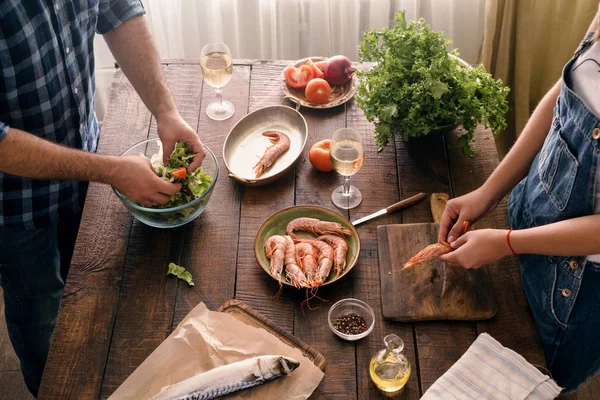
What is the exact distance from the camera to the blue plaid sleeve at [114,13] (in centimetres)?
206

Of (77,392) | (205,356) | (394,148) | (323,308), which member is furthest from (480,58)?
(77,392)

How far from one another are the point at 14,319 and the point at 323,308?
3.92ft

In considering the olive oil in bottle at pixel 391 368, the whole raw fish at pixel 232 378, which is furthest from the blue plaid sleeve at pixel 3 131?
the olive oil in bottle at pixel 391 368

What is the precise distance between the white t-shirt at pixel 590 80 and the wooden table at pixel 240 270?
409 mm

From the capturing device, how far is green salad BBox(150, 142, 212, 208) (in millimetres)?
1878

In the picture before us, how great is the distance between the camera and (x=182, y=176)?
188cm

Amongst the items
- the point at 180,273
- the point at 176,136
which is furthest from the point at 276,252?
the point at 176,136

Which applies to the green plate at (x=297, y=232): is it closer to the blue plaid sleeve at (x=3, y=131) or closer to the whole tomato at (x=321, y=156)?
the whole tomato at (x=321, y=156)

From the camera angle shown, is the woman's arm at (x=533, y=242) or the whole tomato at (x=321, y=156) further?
the whole tomato at (x=321, y=156)

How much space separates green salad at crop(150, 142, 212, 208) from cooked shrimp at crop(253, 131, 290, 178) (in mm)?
184

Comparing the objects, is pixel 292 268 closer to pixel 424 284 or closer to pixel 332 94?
pixel 424 284

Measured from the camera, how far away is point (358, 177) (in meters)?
2.07

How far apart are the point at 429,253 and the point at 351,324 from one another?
0.31 meters

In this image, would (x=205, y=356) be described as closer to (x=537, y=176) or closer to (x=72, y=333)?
(x=72, y=333)
